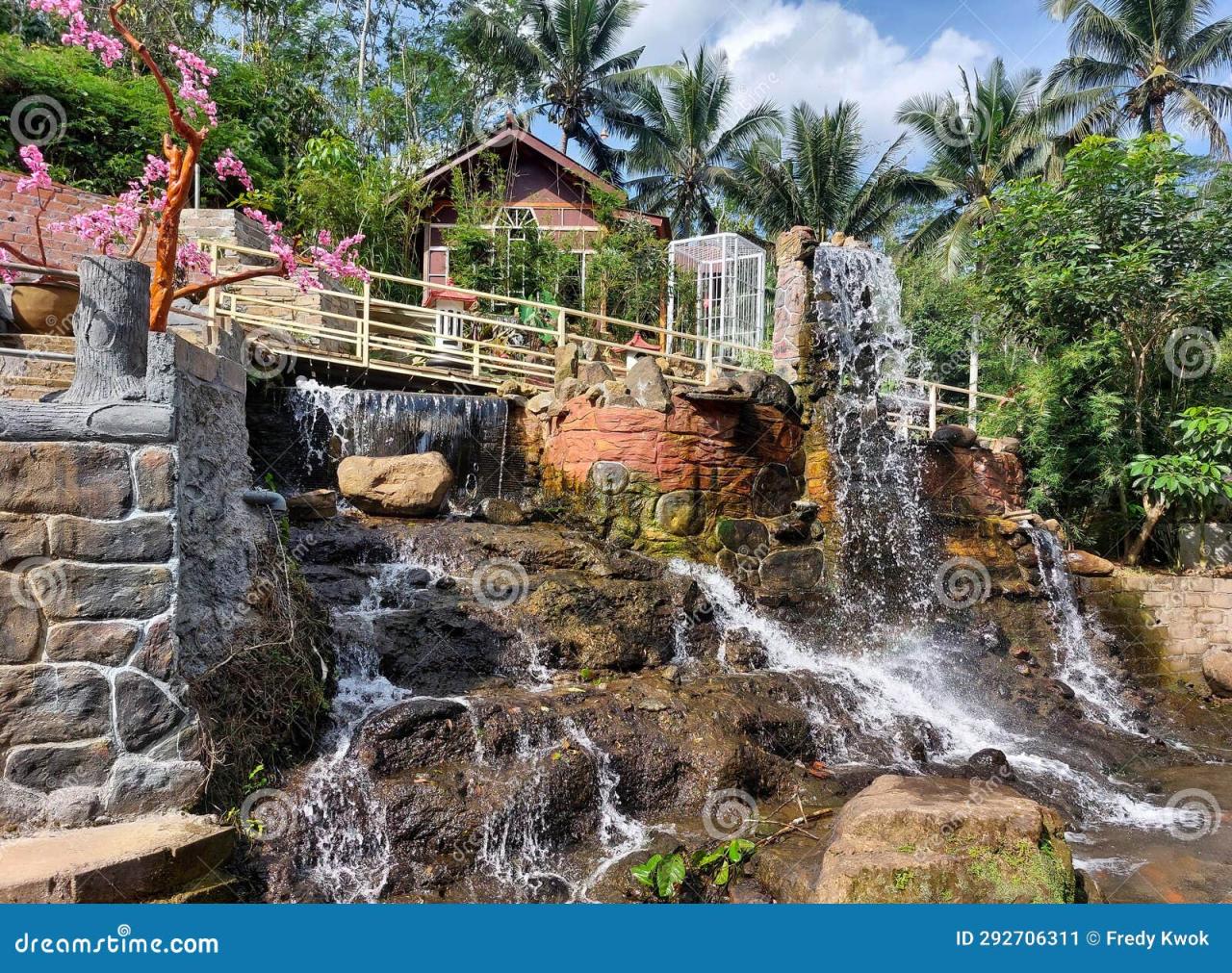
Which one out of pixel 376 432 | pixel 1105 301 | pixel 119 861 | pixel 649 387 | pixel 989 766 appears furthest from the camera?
pixel 376 432

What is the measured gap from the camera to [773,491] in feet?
33.4

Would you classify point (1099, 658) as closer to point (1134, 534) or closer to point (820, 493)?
point (1134, 534)

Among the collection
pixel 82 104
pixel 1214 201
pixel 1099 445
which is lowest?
pixel 1099 445

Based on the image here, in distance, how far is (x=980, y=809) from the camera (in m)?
4.26

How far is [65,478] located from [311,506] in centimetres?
519

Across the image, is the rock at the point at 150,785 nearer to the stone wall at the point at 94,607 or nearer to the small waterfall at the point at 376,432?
the stone wall at the point at 94,607

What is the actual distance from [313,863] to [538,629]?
9.91 ft

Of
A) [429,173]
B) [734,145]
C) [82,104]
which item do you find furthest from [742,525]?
[734,145]

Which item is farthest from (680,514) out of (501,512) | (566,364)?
(566,364)

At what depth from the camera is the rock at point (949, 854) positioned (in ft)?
12.8

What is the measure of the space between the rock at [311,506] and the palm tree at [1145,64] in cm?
2014

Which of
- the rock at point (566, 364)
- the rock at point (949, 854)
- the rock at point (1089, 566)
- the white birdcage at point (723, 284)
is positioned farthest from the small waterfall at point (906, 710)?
the white birdcage at point (723, 284)

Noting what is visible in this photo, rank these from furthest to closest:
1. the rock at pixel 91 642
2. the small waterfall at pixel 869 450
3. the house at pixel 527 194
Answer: the house at pixel 527 194
the small waterfall at pixel 869 450
the rock at pixel 91 642

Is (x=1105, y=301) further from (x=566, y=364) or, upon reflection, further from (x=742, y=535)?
(x=566, y=364)
